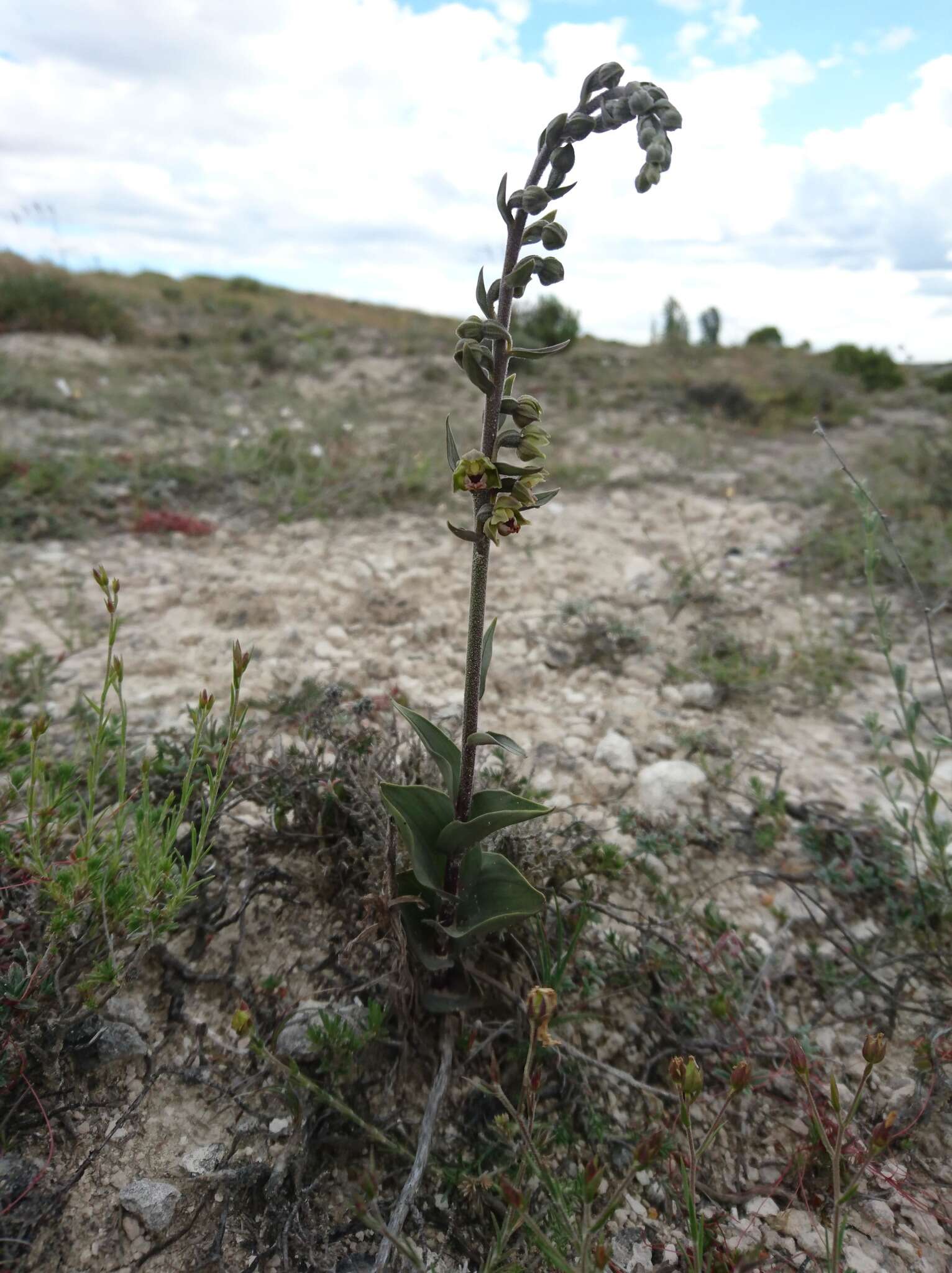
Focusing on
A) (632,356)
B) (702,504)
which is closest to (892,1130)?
(702,504)

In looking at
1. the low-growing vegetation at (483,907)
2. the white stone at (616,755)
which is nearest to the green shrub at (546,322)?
the low-growing vegetation at (483,907)

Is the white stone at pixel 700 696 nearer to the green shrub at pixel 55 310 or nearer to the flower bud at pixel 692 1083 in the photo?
the flower bud at pixel 692 1083

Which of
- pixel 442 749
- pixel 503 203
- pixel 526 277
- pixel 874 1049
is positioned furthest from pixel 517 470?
pixel 874 1049

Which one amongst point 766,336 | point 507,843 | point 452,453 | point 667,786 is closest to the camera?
point 452,453

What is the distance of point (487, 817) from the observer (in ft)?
5.58

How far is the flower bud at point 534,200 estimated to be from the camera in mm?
1491

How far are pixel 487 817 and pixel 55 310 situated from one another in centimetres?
1010

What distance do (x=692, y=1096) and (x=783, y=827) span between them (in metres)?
1.63

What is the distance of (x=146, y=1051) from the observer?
1.80 meters

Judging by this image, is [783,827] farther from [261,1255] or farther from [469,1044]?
[261,1255]

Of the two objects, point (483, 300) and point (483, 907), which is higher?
point (483, 300)

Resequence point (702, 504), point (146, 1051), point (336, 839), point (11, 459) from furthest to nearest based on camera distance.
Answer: point (702, 504) → point (11, 459) → point (336, 839) → point (146, 1051)

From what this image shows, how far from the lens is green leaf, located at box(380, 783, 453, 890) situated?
1731mm

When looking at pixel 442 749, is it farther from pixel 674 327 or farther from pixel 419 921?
pixel 674 327
